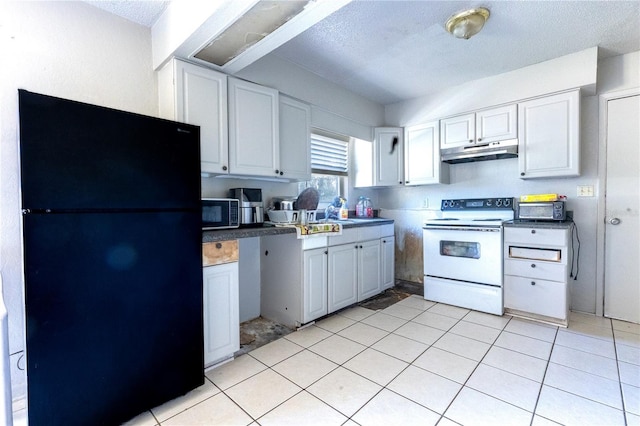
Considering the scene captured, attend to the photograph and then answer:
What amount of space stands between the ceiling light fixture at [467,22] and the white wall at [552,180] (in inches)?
49.0

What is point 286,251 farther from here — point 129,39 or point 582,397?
point 582,397

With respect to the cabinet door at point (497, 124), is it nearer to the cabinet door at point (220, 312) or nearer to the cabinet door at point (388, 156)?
the cabinet door at point (388, 156)

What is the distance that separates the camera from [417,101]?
3.78 m

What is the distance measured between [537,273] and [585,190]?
1040 millimetres

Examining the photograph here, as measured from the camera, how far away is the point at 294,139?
9.34ft

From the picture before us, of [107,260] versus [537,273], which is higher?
[107,260]

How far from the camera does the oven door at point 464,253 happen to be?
2895mm

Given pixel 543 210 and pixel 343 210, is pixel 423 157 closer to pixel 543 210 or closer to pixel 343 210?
pixel 343 210

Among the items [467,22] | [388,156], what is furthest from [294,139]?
[467,22]

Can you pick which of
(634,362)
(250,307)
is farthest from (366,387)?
(634,362)

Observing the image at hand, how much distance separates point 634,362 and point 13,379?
12.9ft

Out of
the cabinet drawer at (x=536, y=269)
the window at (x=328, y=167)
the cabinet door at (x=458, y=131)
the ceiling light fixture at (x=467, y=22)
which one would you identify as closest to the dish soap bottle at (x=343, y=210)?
the window at (x=328, y=167)

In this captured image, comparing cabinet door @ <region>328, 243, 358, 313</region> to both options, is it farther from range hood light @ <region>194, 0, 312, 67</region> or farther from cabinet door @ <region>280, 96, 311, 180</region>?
range hood light @ <region>194, 0, 312, 67</region>

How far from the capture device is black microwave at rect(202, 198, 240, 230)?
205 centimetres
